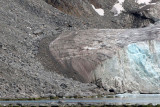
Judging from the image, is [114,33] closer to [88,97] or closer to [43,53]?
[43,53]

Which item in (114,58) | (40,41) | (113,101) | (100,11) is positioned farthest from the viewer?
→ (100,11)

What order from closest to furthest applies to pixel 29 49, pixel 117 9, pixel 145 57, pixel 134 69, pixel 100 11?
pixel 134 69 < pixel 145 57 < pixel 29 49 < pixel 100 11 < pixel 117 9

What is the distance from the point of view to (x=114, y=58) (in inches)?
2409

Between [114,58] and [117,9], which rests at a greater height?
[117,9]

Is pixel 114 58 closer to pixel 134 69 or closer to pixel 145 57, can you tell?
pixel 134 69

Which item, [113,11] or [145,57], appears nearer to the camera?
[145,57]

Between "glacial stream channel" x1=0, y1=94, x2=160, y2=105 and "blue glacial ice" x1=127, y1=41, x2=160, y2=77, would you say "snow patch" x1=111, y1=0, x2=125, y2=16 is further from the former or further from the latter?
"glacial stream channel" x1=0, y1=94, x2=160, y2=105

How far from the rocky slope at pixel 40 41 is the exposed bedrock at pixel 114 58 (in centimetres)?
35

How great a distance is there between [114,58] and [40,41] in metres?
8.90

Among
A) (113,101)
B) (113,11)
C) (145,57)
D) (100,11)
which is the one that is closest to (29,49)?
(145,57)

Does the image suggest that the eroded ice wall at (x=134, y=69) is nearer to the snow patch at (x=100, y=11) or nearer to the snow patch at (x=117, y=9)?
the snow patch at (x=100, y=11)

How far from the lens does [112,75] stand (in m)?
59.7

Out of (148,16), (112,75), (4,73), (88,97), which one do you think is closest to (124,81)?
(112,75)

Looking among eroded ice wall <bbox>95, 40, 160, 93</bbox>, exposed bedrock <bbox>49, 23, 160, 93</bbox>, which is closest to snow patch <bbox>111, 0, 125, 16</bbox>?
exposed bedrock <bbox>49, 23, 160, 93</bbox>
